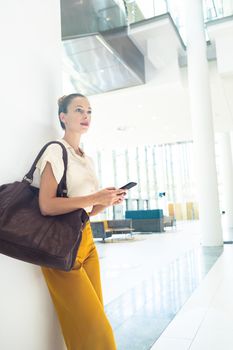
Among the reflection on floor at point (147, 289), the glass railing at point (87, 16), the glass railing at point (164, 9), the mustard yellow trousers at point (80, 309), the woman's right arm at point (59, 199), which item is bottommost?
the reflection on floor at point (147, 289)

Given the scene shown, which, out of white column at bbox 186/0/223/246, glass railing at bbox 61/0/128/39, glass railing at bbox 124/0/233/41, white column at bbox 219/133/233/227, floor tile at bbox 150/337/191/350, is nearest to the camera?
floor tile at bbox 150/337/191/350

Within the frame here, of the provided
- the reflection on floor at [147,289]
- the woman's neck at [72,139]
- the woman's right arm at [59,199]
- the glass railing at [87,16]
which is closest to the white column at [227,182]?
the reflection on floor at [147,289]

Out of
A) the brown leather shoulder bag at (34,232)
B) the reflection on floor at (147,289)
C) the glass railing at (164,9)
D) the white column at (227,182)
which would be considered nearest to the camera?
the brown leather shoulder bag at (34,232)

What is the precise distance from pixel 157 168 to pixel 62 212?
2314 cm

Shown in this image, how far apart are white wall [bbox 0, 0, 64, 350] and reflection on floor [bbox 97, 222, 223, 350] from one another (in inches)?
41.1

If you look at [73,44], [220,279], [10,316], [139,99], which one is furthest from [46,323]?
[139,99]

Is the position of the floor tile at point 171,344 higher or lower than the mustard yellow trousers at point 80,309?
lower

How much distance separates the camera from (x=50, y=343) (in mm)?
1465

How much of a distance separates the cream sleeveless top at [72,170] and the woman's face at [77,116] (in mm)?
107

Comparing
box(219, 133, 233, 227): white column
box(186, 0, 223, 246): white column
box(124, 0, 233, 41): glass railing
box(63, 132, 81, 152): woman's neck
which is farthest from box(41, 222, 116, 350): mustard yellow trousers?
box(219, 133, 233, 227): white column

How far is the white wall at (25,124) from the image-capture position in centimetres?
127

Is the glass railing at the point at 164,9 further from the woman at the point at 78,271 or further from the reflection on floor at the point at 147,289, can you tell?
the woman at the point at 78,271

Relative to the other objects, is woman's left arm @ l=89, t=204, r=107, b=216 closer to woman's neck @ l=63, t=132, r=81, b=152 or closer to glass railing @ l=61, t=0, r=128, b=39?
woman's neck @ l=63, t=132, r=81, b=152

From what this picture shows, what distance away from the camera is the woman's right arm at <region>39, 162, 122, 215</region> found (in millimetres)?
1218
